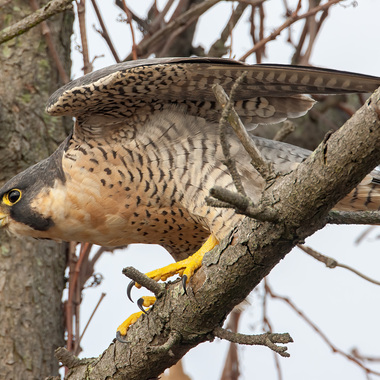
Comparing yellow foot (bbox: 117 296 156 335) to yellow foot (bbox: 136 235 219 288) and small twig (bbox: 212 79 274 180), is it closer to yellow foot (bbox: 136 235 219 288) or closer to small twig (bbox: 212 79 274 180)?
yellow foot (bbox: 136 235 219 288)

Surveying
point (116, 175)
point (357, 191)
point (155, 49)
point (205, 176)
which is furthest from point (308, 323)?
point (155, 49)

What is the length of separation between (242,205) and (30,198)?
214 cm

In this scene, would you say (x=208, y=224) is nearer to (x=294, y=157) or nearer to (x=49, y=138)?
(x=294, y=157)

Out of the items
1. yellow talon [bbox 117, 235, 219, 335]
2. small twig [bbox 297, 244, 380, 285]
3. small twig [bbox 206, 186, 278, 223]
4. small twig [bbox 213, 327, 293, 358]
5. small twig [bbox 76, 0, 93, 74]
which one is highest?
small twig [bbox 76, 0, 93, 74]

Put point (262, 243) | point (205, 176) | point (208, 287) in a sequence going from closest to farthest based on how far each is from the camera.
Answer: point (262, 243) < point (208, 287) < point (205, 176)

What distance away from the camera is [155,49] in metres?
4.82

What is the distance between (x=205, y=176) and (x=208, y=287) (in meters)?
0.98

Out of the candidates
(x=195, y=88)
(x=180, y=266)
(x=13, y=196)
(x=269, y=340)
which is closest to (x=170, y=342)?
(x=180, y=266)

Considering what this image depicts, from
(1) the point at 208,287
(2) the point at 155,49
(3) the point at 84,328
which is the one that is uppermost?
(2) the point at 155,49

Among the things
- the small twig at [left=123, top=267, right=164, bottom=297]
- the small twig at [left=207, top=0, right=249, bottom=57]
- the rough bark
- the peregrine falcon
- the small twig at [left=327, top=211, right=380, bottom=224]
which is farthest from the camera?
the small twig at [left=207, top=0, right=249, bottom=57]

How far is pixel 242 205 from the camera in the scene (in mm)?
2014

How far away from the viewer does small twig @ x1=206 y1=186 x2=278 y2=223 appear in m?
1.90

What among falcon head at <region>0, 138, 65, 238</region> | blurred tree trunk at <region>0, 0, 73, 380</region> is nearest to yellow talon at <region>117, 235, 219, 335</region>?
falcon head at <region>0, 138, 65, 238</region>

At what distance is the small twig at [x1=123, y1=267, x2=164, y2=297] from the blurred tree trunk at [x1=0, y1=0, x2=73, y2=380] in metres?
1.50
